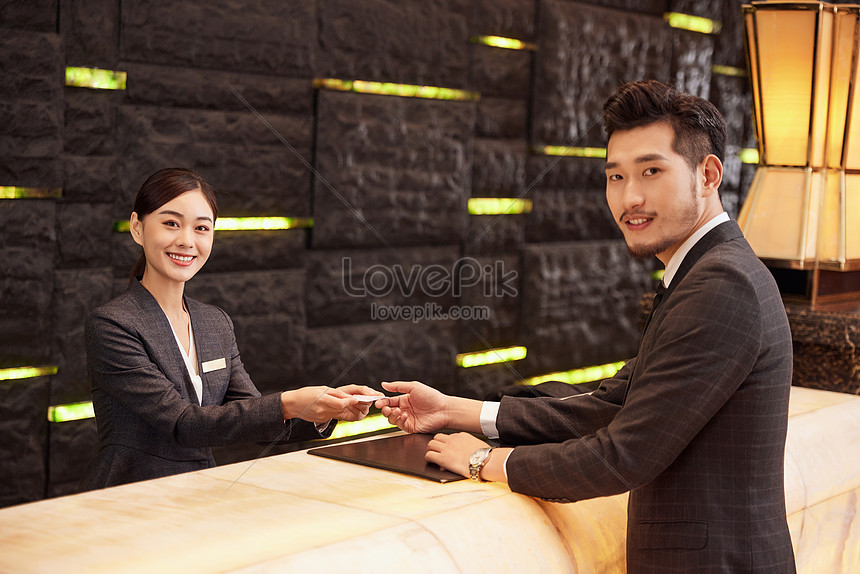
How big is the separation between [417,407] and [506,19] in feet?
7.56

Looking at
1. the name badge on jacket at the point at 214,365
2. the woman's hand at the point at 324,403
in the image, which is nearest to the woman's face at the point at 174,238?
the name badge on jacket at the point at 214,365

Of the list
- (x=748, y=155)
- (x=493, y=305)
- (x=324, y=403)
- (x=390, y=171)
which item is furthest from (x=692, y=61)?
(x=324, y=403)

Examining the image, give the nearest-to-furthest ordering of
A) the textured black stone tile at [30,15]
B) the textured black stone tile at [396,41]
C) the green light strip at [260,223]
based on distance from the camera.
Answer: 1. the textured black stone tile at [30,15]
2. the green light strip at [260,223]
3. the textured black stone tile at [396,41]

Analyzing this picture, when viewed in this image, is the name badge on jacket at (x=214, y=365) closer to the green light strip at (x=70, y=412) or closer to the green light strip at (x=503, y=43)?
the green light strip at (x=70, y=412)

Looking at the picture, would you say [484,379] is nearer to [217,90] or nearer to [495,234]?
[495,234]

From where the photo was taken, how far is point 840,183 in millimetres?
2711

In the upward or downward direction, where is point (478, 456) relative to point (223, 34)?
downward

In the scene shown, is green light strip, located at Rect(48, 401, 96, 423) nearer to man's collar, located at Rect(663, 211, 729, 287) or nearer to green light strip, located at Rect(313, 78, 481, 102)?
green light strip, located at Rect(313, 78, 481, 102)

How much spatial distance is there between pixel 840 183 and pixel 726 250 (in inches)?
62.6

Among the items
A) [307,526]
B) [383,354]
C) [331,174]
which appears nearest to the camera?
[307,526]

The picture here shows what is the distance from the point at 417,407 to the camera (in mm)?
1752

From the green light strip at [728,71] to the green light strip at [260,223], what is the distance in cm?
262

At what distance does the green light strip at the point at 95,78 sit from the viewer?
8.00 ft

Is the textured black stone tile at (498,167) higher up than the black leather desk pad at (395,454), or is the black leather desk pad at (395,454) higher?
the textured black stone tile at (498,167)
